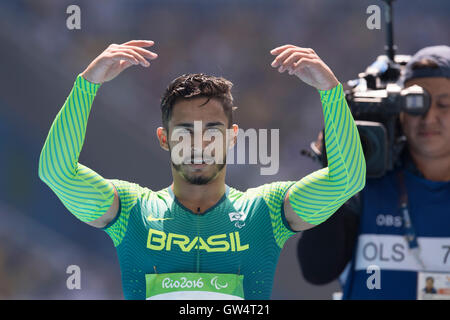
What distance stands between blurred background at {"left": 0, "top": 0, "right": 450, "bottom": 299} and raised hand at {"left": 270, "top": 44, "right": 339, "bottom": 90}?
3.22 m

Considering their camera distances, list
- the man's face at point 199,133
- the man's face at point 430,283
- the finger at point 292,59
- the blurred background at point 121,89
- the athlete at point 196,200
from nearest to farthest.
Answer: the finger at point 292,59
the athlete at point 196,200
the man's face at point 199,133
the man's face at point 430,283
the blurred background at point 121,89

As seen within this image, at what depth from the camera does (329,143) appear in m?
2.31

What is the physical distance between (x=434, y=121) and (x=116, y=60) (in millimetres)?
1836

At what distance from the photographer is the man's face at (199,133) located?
96.0 inches

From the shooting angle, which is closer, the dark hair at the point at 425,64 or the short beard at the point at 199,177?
the short beard at the point at 199,177

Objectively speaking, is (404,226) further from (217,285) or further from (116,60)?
(116,60)

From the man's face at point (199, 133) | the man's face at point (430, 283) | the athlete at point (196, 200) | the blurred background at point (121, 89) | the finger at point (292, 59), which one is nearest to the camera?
the finger at point (292, 59)

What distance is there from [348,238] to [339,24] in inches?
111

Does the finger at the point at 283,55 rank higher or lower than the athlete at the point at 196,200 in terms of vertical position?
higher

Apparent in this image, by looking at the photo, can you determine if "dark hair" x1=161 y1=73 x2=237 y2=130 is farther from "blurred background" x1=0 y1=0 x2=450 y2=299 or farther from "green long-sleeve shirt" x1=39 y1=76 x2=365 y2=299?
"blurred background" x1=0 y1=0 x2=450 y2=299

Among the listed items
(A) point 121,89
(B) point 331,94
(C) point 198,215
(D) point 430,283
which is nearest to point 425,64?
(D) point 430,283

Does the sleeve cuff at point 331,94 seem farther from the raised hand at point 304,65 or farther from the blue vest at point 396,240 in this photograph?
the blue vest at point 396,240

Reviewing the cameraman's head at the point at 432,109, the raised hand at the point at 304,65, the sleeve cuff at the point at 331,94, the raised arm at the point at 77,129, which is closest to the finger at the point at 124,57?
the raised arm at the point at 77,129
